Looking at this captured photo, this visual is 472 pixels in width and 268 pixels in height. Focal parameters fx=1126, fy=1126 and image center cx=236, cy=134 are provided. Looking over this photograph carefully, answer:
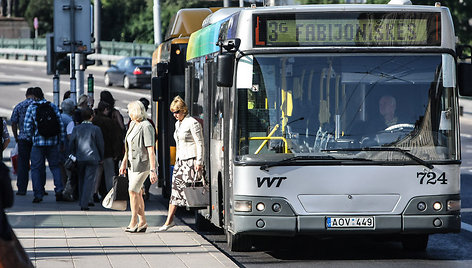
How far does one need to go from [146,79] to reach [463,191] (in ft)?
100

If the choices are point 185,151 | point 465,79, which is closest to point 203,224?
point 185,151

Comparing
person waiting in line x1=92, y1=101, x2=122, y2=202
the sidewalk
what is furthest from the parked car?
the sidewalk

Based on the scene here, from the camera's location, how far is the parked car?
48000mm

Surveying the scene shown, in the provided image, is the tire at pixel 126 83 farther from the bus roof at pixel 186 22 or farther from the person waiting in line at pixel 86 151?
the person waiting in line at pixel 86 151

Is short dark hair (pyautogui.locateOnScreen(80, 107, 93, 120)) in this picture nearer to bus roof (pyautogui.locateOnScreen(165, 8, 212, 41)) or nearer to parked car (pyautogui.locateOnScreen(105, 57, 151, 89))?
bus roof (pyautogui.locateOnScreen(165, 8, 212, 41))

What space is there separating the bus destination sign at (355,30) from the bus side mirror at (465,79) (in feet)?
1.29

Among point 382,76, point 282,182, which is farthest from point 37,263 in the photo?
point 382,76

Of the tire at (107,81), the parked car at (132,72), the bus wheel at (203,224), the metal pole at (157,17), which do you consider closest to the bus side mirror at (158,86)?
the bus wheel at (203,224)

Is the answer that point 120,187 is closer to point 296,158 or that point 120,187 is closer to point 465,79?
point 296,158

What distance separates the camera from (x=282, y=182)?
10992mm

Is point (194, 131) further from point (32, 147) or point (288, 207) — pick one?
point (32, 147)

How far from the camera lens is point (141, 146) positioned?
13305 millimetres

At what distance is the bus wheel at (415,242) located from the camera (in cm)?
1202

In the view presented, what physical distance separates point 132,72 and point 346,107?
3759 cm
